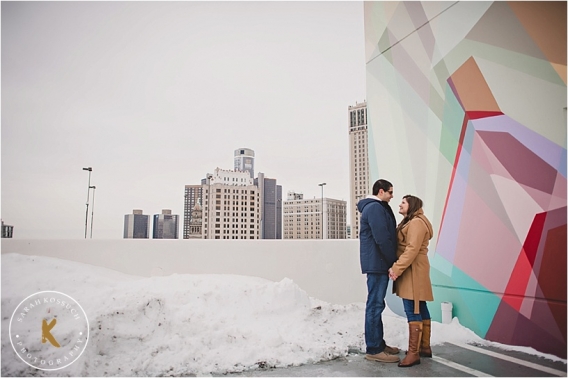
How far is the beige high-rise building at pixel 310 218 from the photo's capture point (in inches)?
1173

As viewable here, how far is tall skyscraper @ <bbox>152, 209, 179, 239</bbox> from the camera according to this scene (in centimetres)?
1227

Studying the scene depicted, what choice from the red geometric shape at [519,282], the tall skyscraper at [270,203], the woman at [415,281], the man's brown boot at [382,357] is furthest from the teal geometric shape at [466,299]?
the tall skyscraper at [270,203]

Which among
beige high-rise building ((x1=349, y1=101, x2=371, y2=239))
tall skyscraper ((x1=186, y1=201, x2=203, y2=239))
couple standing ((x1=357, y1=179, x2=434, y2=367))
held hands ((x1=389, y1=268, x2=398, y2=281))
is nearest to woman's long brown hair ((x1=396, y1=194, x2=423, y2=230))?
couple standing ((x1=357, y1=179, x2=434, y2=367))

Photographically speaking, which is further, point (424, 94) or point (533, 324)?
point (424, 94)

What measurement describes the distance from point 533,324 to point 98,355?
126 inches

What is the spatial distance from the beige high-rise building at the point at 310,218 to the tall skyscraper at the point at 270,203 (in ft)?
7.64

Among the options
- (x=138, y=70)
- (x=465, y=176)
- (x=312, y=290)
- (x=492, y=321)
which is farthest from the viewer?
(x=138, y=70)

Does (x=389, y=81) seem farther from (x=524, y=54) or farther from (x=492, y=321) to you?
(x=492, y=321)

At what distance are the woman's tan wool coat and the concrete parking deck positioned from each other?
408 millimetres

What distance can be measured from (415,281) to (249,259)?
2185mm

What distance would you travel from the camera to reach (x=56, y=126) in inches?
189

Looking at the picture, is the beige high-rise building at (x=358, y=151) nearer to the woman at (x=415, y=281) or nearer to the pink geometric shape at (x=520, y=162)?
the pink geometric shape at (x=520, y=162)

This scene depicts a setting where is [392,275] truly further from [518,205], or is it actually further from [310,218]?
[310,218]

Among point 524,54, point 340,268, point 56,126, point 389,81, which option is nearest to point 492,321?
point 340,268
